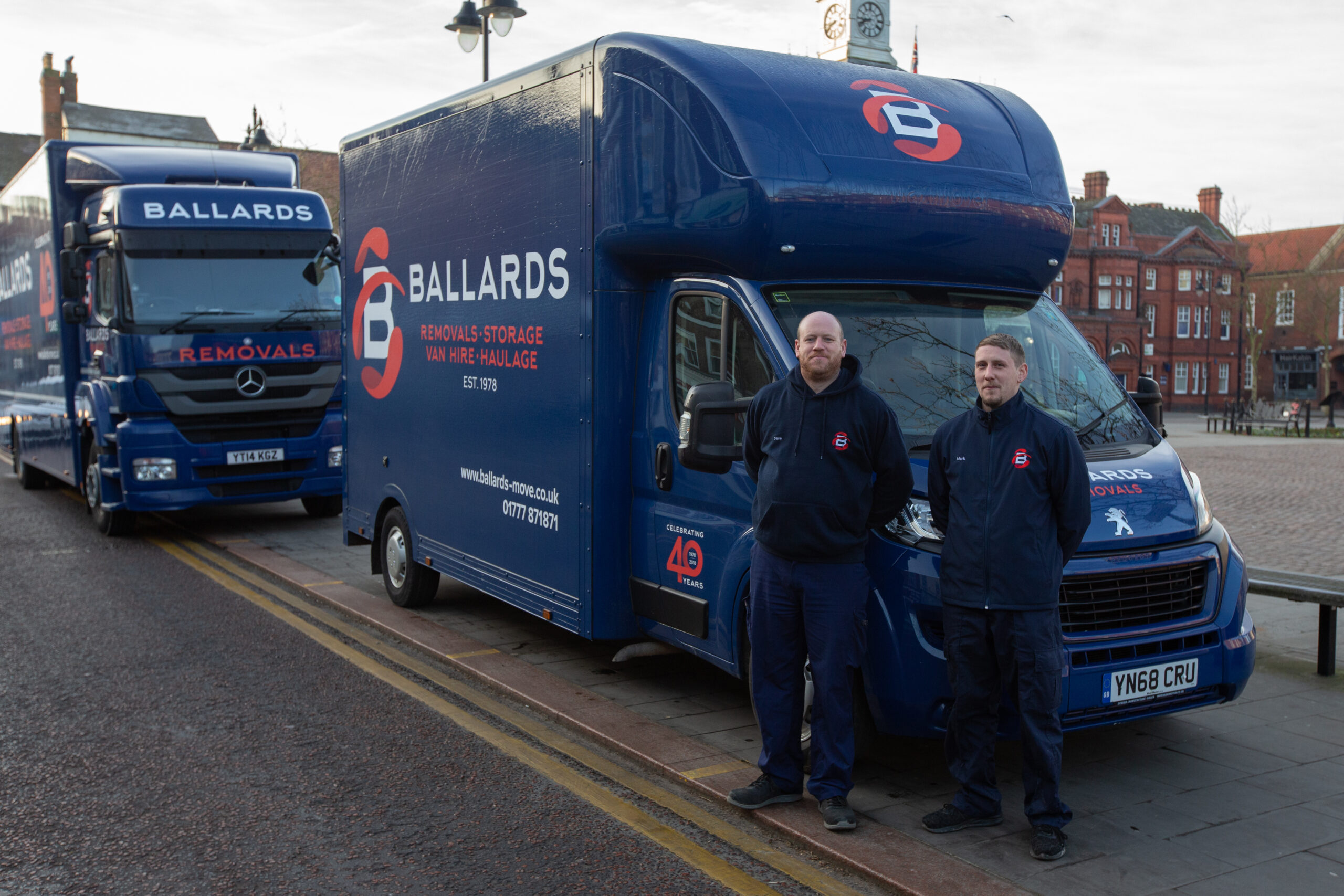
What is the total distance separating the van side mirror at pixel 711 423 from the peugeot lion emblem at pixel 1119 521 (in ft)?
4.81

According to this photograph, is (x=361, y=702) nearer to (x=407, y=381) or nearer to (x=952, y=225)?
(x=407, y=381)

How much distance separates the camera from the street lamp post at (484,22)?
47.3 ft

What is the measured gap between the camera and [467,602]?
28.8 ft

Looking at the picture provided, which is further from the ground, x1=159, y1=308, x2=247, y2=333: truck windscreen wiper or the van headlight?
x1=159, y1=308, x2=247, y2=333: truck windscreen wiper

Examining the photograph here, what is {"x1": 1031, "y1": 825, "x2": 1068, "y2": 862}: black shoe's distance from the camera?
4145 mm

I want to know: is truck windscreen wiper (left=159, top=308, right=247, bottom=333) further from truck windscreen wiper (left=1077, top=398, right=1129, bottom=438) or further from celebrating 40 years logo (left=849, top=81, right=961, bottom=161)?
truck windscreen wiper (left=1077, top=398, right=1129, bottom=438)

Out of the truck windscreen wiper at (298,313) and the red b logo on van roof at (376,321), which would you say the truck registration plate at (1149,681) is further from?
the truck windscreen wiper at (298,313)

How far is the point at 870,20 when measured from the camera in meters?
30.9

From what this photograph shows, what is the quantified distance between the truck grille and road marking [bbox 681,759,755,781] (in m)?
1.53

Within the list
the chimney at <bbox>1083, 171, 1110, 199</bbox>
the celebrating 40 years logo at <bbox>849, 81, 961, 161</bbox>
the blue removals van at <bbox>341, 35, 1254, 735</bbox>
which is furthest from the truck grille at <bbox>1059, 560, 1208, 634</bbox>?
the chimney at <bbox>1083, 171, 1110, 199</bbox>

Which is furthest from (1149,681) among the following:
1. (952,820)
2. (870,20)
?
(870,20)

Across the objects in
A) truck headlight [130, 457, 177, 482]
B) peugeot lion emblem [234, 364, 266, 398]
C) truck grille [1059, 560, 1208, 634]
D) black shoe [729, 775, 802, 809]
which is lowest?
black shoe [729, 775, 802, 809]

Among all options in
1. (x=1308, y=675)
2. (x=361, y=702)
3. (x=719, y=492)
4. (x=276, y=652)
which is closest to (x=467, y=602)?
(x=276, y=652)

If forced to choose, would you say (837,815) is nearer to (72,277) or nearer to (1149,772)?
(1149,772)
